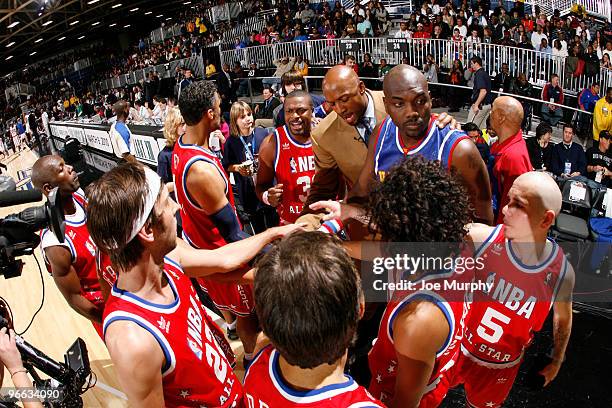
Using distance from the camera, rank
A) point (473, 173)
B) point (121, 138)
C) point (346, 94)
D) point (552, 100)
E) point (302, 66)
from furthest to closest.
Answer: point (302, 66) < point (552, 100) < point (121, 138) < point (346, 94) < point (473, 173)

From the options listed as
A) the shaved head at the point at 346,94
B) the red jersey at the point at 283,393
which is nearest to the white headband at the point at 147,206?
the red jersey at the point at 283,393

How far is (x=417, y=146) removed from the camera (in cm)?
257

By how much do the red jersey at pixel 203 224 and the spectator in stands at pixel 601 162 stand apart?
4.82 meters

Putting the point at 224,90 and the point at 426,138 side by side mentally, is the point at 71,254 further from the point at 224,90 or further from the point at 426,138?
the point at 224,90

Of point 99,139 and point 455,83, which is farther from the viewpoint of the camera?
point 99,139

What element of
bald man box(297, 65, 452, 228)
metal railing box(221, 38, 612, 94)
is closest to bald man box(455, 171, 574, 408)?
bald man box(297, 65, 452, 228)

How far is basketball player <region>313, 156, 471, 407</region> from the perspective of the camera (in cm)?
159

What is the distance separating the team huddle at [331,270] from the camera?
129cm

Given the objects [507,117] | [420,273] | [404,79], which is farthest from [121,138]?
[420,273]

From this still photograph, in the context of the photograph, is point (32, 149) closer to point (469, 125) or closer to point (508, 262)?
point (469, 125)

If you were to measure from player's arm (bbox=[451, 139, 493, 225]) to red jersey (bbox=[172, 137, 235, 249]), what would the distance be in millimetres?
1393

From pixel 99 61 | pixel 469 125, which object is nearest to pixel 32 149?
pixel 469 125

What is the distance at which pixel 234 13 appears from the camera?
22672mm

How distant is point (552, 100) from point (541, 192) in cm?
730
